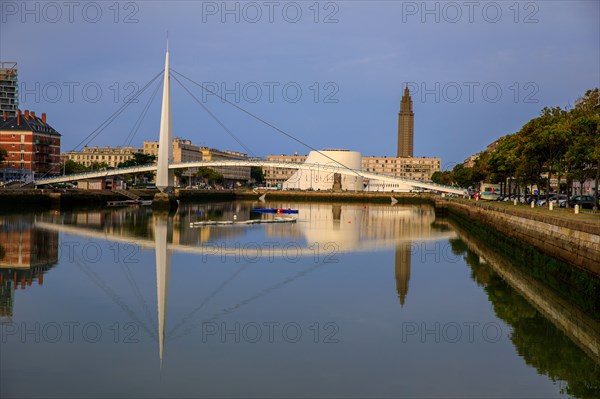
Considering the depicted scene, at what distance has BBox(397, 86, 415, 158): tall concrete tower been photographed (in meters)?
160

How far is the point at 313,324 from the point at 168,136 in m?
33.3

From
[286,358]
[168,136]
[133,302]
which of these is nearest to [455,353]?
[286,358]

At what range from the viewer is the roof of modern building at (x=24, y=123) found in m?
56.1

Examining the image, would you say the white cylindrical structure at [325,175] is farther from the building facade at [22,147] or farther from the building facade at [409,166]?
the building facade at [409,166]

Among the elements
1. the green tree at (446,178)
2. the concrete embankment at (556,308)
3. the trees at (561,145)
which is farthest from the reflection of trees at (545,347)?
the green tree at (446,178)

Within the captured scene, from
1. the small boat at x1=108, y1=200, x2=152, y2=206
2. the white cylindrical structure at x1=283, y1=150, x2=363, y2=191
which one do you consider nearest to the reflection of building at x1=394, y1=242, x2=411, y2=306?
the small boat at x1=108, y1=200, x2=152, y2=206

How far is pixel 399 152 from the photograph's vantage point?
16025cm

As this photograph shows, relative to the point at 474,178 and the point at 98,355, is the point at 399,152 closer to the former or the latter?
the point at 474,178

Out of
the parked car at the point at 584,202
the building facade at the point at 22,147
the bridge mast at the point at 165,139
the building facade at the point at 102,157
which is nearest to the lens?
the parked car at the point at 584,202

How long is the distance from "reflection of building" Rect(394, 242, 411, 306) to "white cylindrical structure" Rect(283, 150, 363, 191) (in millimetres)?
62339

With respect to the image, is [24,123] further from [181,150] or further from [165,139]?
[181,150]

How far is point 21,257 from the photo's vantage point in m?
17.7

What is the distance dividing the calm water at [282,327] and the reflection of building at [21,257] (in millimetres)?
79

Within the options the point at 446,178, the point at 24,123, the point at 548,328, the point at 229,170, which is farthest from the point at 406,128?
the point at 548,328
